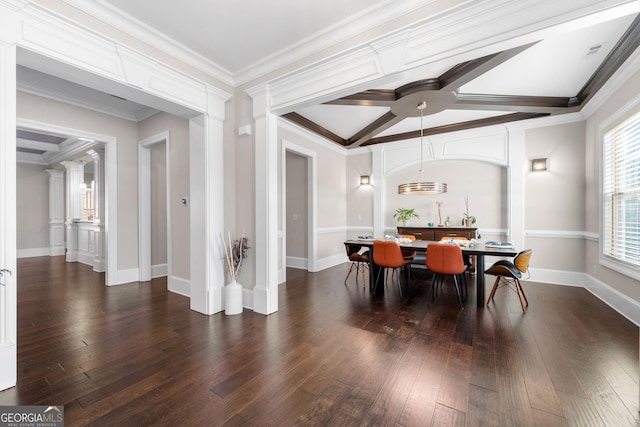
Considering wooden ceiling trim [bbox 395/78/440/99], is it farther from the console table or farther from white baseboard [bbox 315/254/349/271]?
white baseboard [bbox 315/254/349/271]

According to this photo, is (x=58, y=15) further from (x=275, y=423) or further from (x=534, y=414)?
(x=534, y=414)

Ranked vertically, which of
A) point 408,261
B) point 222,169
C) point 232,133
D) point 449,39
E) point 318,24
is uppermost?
point 318,24

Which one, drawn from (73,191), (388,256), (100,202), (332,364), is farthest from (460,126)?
(73,191)

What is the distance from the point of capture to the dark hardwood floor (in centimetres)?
157

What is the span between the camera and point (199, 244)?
3227mm

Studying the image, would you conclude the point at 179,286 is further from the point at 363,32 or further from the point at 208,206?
the point at 363,32

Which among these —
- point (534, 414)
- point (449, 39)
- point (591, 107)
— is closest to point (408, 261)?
point (534, 414)

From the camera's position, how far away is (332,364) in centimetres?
208

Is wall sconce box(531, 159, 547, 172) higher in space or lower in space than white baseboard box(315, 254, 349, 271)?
higher

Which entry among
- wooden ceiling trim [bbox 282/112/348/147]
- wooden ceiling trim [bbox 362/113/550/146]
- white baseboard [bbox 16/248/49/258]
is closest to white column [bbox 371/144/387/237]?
wooden ceiling trim [bbox 362/113/550/146]

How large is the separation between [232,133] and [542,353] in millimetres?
3907

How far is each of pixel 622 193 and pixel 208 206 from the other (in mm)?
5058

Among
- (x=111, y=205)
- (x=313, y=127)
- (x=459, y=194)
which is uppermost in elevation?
(x=313, y=127)

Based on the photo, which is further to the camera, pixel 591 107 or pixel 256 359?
pixel 591 107
